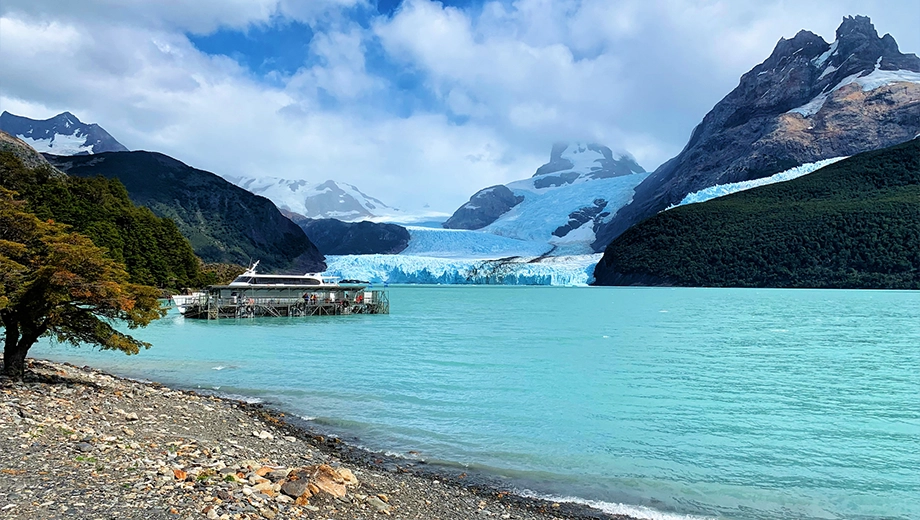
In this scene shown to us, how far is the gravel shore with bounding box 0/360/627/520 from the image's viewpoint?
597 centimetres

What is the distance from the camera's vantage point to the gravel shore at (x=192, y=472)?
19.6 feet

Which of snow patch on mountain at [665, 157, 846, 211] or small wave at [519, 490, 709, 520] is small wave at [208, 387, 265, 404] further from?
snow patch on mountain at [665, 157, 846, 211]

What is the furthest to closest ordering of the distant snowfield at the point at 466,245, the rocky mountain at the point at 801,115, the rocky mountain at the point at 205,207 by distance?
the distant snowfield at the point at 466,245, the rocky mountain at the point at 801,115, the rocky mountain at the point at 205,207

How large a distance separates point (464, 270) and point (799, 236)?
55.2m

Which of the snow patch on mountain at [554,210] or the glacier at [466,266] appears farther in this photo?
the snow patch on mountain at [554,210]

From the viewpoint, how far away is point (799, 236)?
92.8 metres

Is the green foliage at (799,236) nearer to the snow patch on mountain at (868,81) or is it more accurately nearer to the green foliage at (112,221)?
the snow patch on mountain at (868,81)

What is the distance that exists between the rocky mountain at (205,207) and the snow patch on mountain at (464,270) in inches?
614

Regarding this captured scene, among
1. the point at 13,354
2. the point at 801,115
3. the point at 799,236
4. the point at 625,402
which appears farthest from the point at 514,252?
the point at 13,354

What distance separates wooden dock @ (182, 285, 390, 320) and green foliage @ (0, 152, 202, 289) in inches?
229

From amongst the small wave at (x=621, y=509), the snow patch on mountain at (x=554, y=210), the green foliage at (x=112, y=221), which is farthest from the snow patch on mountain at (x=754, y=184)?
the small wave at (x=621, y=509)

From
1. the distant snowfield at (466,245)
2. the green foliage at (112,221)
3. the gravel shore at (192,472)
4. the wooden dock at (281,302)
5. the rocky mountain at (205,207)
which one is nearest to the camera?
the gravel shore at (192,472)

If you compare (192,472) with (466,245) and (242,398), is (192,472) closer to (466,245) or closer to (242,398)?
(242,398)

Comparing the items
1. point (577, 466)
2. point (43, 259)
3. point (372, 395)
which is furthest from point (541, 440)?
point (43, 259)
